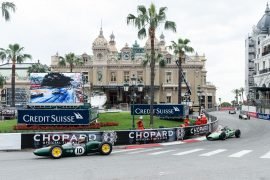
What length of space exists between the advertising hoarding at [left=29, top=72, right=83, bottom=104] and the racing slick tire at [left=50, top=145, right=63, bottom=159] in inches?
727

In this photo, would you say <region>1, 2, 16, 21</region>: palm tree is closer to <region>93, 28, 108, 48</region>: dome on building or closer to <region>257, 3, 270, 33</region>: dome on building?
<region>93, 28, 108, 48</region>: dome on building

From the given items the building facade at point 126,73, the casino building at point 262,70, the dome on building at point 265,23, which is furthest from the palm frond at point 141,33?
the dome on building at point 265,23

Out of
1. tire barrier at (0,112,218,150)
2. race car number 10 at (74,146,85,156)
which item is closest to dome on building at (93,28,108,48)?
tire barrier at (0,112,218,150)

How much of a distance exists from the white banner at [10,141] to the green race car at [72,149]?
5.50 metres

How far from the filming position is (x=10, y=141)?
25500 millimetres

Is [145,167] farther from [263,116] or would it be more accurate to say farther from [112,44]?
[112,44]

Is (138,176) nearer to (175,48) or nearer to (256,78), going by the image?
(175,48)

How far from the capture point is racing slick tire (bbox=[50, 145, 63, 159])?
67.4 feet

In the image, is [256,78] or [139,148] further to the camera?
[256,78]

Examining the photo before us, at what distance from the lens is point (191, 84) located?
297ft

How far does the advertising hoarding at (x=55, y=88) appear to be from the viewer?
128 ft

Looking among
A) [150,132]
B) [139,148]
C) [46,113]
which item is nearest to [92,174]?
[139,148]

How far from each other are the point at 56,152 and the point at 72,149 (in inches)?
38.6

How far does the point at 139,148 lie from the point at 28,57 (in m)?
45.2
